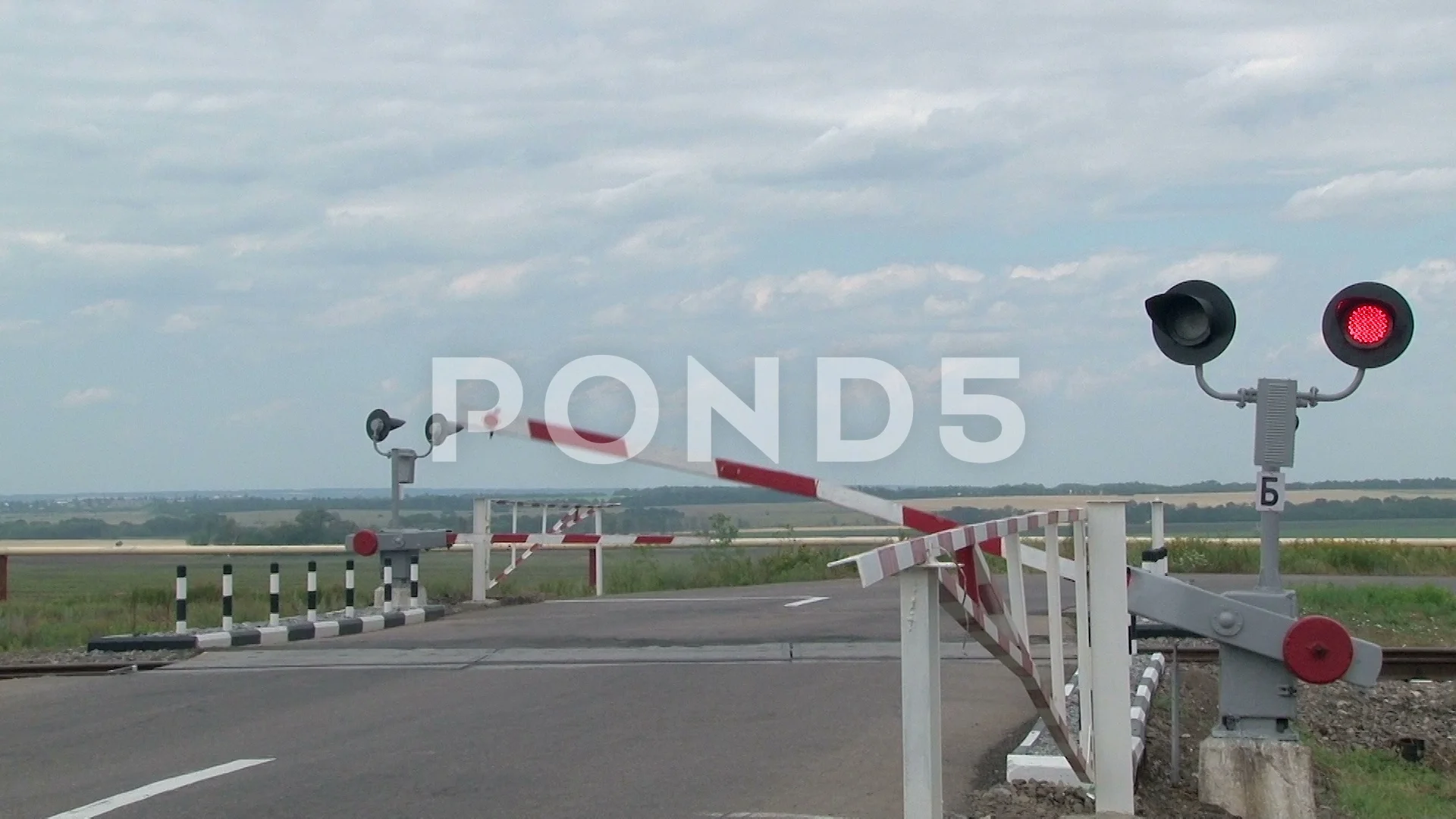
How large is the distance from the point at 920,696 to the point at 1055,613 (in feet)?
6.81

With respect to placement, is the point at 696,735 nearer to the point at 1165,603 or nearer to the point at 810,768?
the point at 810,768

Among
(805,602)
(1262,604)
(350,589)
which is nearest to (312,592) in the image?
(350,589)

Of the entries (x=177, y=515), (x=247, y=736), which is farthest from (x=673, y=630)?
(x=177, y=515)

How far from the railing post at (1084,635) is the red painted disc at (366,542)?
1300 centimetres

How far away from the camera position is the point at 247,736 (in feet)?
34.0

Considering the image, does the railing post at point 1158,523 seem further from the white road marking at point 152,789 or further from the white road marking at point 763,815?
the white road marking at point 152,789

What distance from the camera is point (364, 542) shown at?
62.9 feet

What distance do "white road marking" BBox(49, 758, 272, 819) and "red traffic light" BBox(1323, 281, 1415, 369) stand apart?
6.34 m

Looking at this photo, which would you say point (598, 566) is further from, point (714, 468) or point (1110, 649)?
point (714, 468)

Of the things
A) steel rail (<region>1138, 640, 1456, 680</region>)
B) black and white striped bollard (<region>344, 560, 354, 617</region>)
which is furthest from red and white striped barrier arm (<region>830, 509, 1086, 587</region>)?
black and white striped bollard (<region>344, 560, 354, 617</region>)

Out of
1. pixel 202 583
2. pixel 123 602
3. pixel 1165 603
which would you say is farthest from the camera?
pixel 202 583

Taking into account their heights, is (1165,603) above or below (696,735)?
above

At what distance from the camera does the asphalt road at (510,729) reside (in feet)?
26.9

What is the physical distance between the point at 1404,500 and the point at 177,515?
59.4 m
